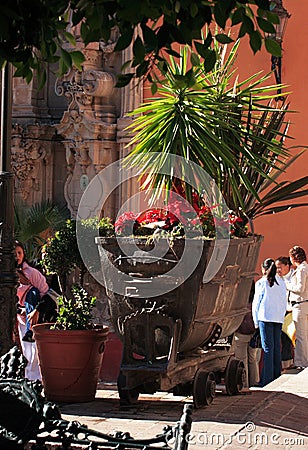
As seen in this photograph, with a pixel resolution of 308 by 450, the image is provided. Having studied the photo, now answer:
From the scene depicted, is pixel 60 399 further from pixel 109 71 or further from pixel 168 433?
pixel 109 71

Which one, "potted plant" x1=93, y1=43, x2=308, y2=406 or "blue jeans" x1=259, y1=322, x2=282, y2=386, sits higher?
"potted plant" x1=93, y1=43, x2=308, y2=406

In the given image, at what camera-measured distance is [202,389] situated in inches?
313

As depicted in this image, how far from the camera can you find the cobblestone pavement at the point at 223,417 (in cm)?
679

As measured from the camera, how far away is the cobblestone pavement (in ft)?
22.3

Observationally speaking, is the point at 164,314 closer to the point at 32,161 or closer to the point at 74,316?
the point at 74,316

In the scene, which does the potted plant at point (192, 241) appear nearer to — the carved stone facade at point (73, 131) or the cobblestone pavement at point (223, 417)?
the cobblestone pavement at point (223, 417)

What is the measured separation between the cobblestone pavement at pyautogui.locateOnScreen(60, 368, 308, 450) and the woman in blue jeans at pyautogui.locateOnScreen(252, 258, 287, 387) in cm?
182

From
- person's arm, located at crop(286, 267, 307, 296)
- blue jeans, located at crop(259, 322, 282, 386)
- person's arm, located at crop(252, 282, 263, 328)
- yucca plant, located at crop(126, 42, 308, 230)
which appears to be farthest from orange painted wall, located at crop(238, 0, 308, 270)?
yucca plant, located at crop(126, 42, 308, 230)

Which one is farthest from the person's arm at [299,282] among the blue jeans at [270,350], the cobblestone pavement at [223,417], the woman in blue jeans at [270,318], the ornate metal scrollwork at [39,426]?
the ornate metal scrollwork at [39,426]

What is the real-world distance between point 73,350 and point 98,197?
Result: 22.7ft

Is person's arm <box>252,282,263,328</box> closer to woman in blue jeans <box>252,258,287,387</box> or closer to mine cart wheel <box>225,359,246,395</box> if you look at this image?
woman in blue jeans <box>252,258,287,387</box>

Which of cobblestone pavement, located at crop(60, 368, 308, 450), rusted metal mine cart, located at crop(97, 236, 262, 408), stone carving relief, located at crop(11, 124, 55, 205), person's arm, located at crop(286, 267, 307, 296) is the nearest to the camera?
cobblestone pavement, located at crop(60, 368, 308, 450)

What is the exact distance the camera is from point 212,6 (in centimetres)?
376

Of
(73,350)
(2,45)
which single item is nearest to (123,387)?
(73,350)
